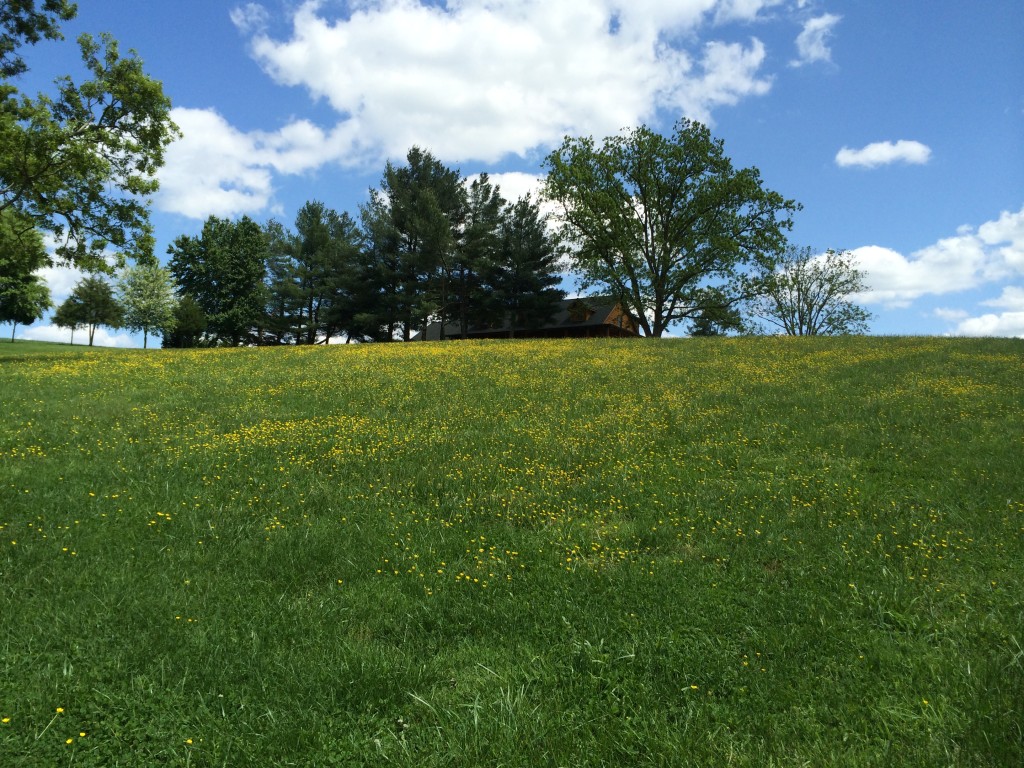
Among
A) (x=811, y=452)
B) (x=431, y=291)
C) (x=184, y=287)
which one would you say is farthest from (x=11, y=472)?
(x=184, y=287)

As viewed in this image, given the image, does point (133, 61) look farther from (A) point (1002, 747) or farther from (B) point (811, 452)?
(A) point (1002, 747)

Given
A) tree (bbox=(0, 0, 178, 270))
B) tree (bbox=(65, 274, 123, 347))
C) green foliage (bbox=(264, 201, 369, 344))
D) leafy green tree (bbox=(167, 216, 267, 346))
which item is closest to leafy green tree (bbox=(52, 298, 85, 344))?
tree (bbox=(65, 274, 123, 347))

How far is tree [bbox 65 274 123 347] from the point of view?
237 feet

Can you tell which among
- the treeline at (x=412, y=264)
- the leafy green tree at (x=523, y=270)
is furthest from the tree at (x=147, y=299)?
the leafy green tree at (x=523, y=270)

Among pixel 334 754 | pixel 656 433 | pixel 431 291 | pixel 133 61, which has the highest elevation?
pixel 133 61

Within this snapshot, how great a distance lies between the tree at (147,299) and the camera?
6681 centimetres

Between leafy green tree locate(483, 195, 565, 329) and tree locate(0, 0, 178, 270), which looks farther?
leafy green tree locate(483, 195, 565, 329)

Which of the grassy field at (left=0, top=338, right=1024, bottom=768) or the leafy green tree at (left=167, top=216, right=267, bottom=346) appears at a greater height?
the leafy green tree at (left=167, top=216, right=267, bottom=346)

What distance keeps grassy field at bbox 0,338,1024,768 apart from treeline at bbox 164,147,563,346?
40.9 metres

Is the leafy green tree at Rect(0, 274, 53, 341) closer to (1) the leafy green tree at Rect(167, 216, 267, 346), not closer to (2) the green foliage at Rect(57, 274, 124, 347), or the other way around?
(2) the green foliage at Rect(57, 274, 124, 347)

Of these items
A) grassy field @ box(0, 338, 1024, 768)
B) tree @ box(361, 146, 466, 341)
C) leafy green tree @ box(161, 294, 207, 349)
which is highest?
tree @ box(361, 146, 466, 341)

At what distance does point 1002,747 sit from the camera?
3.32m

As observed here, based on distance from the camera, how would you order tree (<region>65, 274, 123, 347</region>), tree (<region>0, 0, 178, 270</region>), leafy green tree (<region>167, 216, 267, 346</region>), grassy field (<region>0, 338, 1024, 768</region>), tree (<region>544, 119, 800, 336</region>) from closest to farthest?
grassy field (<region>0, 338, 1024, 768</region>), tree (<region>0, 0, 178, 270</region>), tree (<region>544, 119, 800, 336</region>), leafy green tree (<region>167, 216, 267, 346</region>), tree (<region>65, 274, 123, 347</region>)

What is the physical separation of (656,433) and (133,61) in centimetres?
2569
